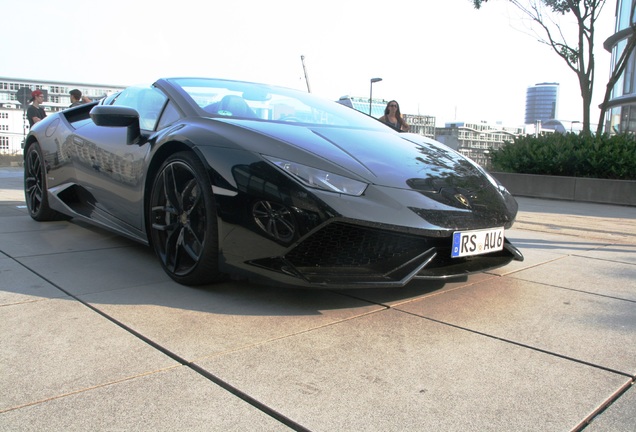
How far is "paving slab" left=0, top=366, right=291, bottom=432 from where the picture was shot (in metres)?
1.50

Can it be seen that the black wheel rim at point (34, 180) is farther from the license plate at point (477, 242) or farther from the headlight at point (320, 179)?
the license plate at point (477, 242)

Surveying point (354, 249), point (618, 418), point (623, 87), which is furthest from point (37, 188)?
point (623, 87)

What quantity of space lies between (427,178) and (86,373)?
183 centimetres

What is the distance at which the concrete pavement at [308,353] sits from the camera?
159cm

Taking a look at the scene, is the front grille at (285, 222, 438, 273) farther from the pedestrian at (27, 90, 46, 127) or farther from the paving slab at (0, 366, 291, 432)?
the pedestrian at (27, 90, 46, 127)

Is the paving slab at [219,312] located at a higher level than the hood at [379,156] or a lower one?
lower

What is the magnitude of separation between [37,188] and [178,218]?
8.38 ft

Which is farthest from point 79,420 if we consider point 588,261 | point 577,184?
point 577,184

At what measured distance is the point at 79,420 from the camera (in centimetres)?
153

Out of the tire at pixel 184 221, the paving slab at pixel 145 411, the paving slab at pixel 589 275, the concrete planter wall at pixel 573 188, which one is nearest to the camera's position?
the paving slab at pixel 145 411

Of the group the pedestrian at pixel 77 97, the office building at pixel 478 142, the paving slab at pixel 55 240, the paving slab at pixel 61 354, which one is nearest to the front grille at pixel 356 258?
the paving slab at pixel 61 354

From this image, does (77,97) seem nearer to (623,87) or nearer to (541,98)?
(623,87)

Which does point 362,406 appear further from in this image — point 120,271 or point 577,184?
point 577,184

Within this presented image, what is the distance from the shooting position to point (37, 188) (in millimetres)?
4730
